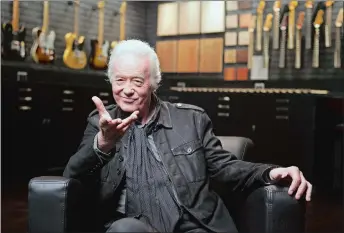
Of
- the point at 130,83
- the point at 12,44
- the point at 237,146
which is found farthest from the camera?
the point at 12,44

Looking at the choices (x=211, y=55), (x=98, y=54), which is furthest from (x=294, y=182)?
(x=211, y=55)

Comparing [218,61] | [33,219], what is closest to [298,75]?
[218,61]

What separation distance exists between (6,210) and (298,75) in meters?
3.62

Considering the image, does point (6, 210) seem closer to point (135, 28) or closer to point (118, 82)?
point (118, 82)

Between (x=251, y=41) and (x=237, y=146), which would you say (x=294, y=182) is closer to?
(x=237, y=146)

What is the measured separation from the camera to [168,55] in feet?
20.6

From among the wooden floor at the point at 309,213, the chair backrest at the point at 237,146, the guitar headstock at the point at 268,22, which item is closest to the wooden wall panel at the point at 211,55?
the guitar headstock at the point at 268,22

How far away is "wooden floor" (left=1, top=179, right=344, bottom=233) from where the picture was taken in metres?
3.21

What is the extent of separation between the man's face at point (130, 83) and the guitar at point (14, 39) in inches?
131

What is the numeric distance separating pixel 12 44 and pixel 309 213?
10.9ft

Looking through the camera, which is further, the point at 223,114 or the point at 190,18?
the point at 190,18

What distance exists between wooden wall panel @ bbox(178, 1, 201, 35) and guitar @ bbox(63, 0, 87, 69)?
1.40 metres

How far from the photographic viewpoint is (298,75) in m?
5.50

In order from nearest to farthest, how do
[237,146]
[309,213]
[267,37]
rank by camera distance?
[237,146] → [309,213] → [267,37]
